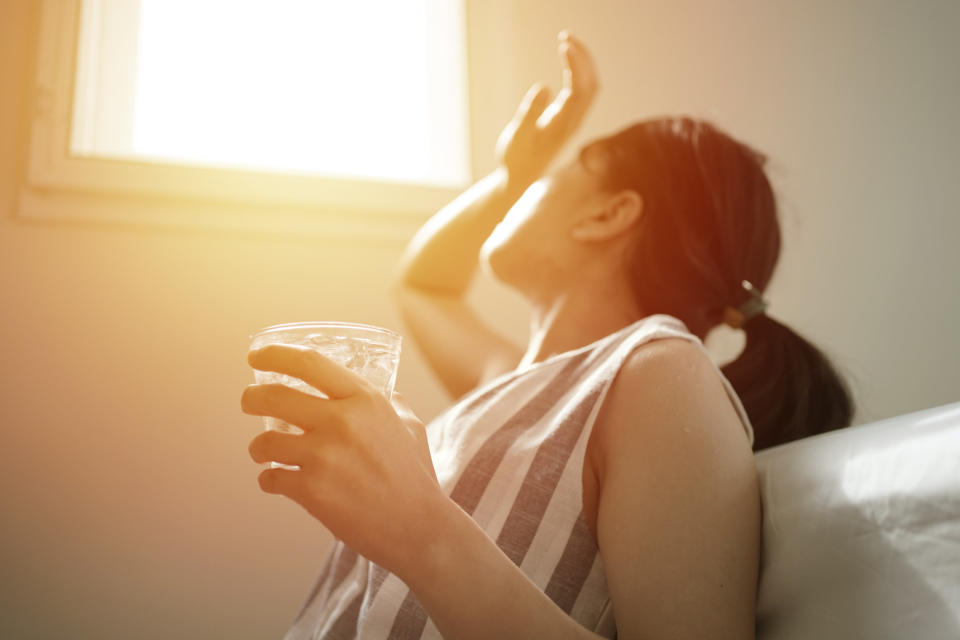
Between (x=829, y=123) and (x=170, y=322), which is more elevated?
(x=829, y=123)

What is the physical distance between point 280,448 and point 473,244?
87cm

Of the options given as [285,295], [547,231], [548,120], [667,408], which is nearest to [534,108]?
[548,120]

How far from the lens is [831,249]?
62.3 inches

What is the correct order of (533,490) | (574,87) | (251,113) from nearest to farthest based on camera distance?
(533,490) → (574,87) → (251,113)

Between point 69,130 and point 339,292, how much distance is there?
0.56 metres

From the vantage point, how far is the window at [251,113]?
1.21 meters

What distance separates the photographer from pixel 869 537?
475 millimetres

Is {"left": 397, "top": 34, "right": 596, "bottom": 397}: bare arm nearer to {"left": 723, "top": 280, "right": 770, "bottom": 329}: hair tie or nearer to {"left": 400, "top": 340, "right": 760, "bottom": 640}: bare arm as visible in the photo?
{"left": 723, "top": 280, "right": 770, "bottom": 329}: hair tie

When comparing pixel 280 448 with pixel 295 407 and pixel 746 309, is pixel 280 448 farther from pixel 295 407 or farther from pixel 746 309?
pixel 746 309

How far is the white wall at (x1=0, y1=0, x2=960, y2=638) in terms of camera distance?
1.09m

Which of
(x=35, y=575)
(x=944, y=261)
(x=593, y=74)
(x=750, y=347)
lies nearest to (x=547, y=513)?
(x=750, y=347)

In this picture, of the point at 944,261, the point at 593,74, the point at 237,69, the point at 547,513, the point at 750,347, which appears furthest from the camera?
the point at 944,261

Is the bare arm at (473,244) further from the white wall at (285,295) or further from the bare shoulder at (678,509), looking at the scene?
the bare shoulder at (678,509)

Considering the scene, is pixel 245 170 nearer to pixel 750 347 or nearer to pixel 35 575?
pixel 35 575
